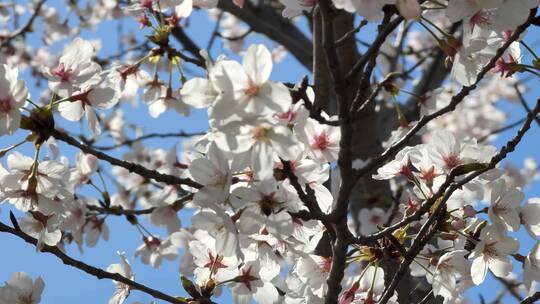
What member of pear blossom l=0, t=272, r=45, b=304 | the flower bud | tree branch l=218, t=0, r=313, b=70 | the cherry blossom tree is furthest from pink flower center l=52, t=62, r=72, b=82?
tree branch l=218, t=0, r=313, b=70

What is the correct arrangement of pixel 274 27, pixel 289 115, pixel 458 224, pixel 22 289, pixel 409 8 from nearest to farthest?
pixel 409 8
pixel 289 115
pixel 458 224
pixel 22 289
pixel 274 27

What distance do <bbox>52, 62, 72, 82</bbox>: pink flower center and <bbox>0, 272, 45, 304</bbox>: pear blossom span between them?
2.06 feet

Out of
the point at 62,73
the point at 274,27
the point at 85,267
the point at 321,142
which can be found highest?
the point at 274,27

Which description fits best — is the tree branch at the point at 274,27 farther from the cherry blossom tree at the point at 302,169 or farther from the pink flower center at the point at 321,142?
the pink flower center at the point at 321,142

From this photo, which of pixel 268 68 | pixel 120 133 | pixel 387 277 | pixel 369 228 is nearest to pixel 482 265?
pixel 387 277

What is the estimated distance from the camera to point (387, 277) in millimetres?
2088

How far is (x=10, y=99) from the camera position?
1.50 metres

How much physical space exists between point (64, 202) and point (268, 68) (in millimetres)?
785

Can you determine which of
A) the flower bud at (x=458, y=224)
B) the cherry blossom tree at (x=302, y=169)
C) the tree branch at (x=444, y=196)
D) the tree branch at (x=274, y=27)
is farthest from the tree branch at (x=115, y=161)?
the tree branch at (x=274, y=27)

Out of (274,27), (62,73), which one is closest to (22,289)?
(62,73)

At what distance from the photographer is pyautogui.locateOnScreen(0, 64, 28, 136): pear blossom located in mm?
1473

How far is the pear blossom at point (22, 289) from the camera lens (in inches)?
74.6

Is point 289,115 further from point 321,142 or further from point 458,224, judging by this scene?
point 458,224

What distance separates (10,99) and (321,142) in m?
0.77
